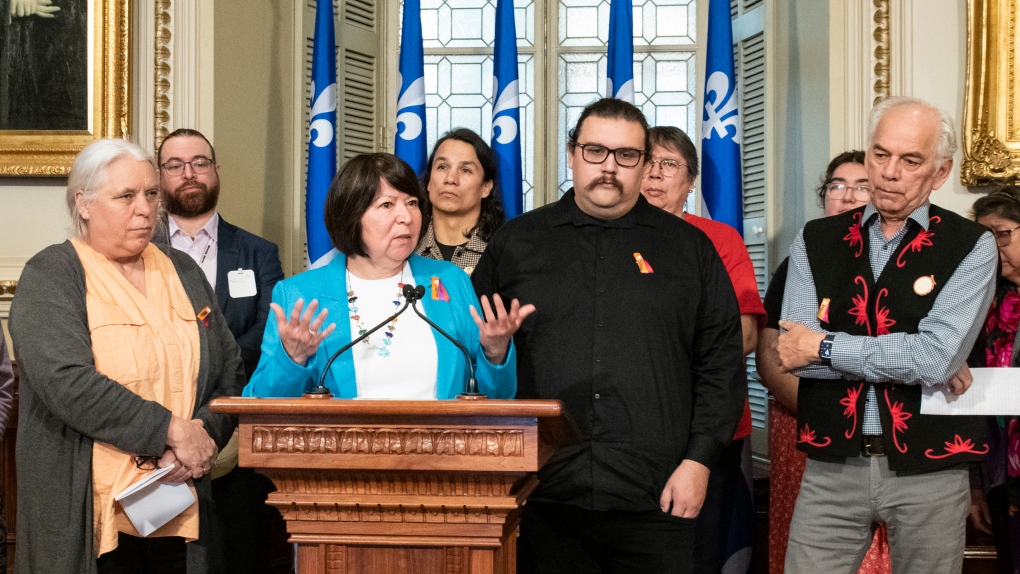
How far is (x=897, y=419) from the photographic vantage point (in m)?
2.33

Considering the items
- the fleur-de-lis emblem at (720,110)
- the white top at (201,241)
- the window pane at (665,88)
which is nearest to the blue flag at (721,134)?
the fleur-de-lis emblem at (720,110)

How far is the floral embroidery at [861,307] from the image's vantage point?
94.1 inches

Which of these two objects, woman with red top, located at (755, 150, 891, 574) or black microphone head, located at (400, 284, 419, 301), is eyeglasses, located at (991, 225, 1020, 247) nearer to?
woman with red top, located at (755, 150, 891, 574)

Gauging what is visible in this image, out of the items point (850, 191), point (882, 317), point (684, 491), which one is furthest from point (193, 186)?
point (882, 317)

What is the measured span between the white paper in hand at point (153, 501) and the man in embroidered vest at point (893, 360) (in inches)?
56.2

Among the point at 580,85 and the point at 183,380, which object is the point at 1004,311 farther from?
the point at 580,85

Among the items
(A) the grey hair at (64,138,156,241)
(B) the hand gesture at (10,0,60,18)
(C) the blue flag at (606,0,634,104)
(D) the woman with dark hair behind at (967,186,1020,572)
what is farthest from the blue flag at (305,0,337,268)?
(D) the woman with dark hair behind at (967,186,1020,572)

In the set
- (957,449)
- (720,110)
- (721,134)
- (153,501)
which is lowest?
(153,501)

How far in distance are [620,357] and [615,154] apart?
0.48 metres

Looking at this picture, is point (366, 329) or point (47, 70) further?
point (47, 70)

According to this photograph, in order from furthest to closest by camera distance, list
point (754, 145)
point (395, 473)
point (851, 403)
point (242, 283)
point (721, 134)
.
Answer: point (754, 145), point (721, 134), point (242, 283), point (851, 403), point (395, 473)

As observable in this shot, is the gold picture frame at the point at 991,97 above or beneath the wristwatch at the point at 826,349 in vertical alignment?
above

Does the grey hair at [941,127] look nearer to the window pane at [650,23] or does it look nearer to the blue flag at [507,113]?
the blue flag at [507,113]

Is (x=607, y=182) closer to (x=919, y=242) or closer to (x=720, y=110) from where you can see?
(x=919, y=242)
